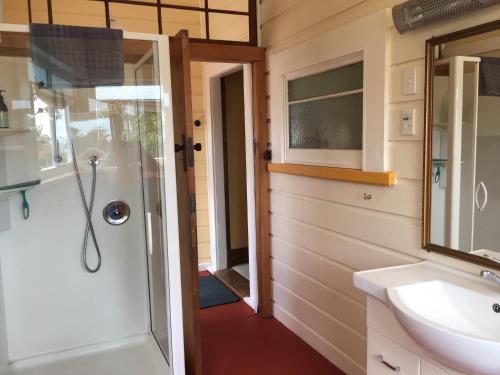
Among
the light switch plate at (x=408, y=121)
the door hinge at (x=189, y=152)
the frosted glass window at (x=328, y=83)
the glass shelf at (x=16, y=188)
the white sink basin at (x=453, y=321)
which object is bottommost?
the white sink basin at (x=453, y=321)

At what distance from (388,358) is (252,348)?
1.47 m

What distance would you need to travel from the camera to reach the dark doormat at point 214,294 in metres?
3.65

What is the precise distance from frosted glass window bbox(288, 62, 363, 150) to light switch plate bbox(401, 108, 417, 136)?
360 mm

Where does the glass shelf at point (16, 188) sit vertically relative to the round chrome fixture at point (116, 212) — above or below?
above

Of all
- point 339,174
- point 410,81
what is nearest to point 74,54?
point 339,174

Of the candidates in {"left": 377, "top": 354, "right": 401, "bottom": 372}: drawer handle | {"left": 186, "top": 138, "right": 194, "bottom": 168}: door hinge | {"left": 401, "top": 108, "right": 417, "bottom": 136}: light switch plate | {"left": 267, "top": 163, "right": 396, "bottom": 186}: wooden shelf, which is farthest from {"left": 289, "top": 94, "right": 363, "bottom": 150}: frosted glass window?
{"left": 377, "top": 354, "right": 401, "bottom": 372}: drawer handle

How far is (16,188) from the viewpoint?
2.44 metres

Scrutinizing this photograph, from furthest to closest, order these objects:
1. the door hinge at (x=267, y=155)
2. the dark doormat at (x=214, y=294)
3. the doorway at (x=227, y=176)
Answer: the doorway at (x=227, y=176)
the dark doormat at (x=214, y=294)
the door hinge at (x=267, y=155)

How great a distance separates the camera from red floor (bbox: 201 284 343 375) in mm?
2607

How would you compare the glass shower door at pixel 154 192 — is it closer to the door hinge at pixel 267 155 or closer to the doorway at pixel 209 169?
the doorway at pixel 209 169

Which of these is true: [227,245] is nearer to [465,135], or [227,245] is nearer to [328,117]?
[328,117]

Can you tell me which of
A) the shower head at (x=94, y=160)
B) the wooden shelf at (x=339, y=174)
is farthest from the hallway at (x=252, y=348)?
the shower head at (x=94, y=160)

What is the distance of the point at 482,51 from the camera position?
62.4 inches

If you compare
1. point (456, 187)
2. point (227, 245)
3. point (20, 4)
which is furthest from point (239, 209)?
point (456, 187)
